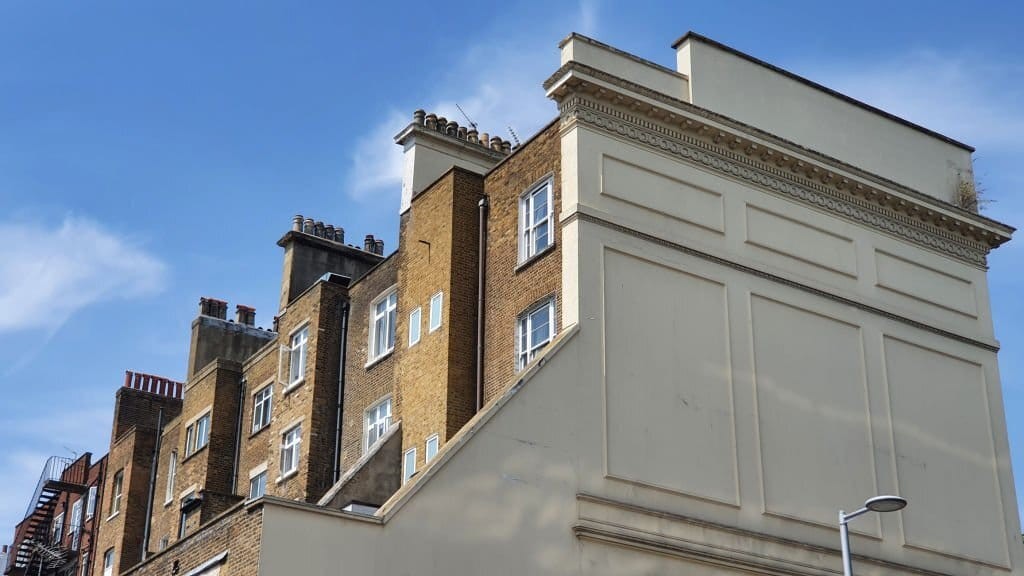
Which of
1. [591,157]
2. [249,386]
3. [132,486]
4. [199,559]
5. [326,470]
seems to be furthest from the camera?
[132,486]

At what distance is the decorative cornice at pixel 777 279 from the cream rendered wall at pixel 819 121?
3396 millimetres

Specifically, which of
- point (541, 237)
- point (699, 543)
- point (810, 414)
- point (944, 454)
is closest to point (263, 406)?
point (541, 237)

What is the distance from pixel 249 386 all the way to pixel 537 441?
18.6 m

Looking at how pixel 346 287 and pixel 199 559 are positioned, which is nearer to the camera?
pixel 199 559

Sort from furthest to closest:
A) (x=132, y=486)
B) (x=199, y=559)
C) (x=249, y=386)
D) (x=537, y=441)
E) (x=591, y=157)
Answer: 1. (x=132, y=486)
2. (x=249, y=386)
3. (x=591, y=157)
4. (x=537, y=441)
5. (x=199, y=559)

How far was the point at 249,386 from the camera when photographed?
41062 mm

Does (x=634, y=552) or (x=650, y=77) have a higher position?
(x=650, y=77)

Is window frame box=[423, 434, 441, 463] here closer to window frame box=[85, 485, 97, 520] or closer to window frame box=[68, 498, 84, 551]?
window frame box=[85, 485, 97, 520]

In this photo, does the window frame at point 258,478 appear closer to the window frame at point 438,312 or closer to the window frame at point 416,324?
the window frame at point 416,324

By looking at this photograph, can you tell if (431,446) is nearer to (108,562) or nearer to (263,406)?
(263,406)

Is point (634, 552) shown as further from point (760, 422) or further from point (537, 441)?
point (760, 422)

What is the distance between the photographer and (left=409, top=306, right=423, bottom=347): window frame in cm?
2992

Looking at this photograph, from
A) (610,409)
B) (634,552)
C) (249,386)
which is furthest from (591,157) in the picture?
(249,386)

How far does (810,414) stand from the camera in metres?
28.3
